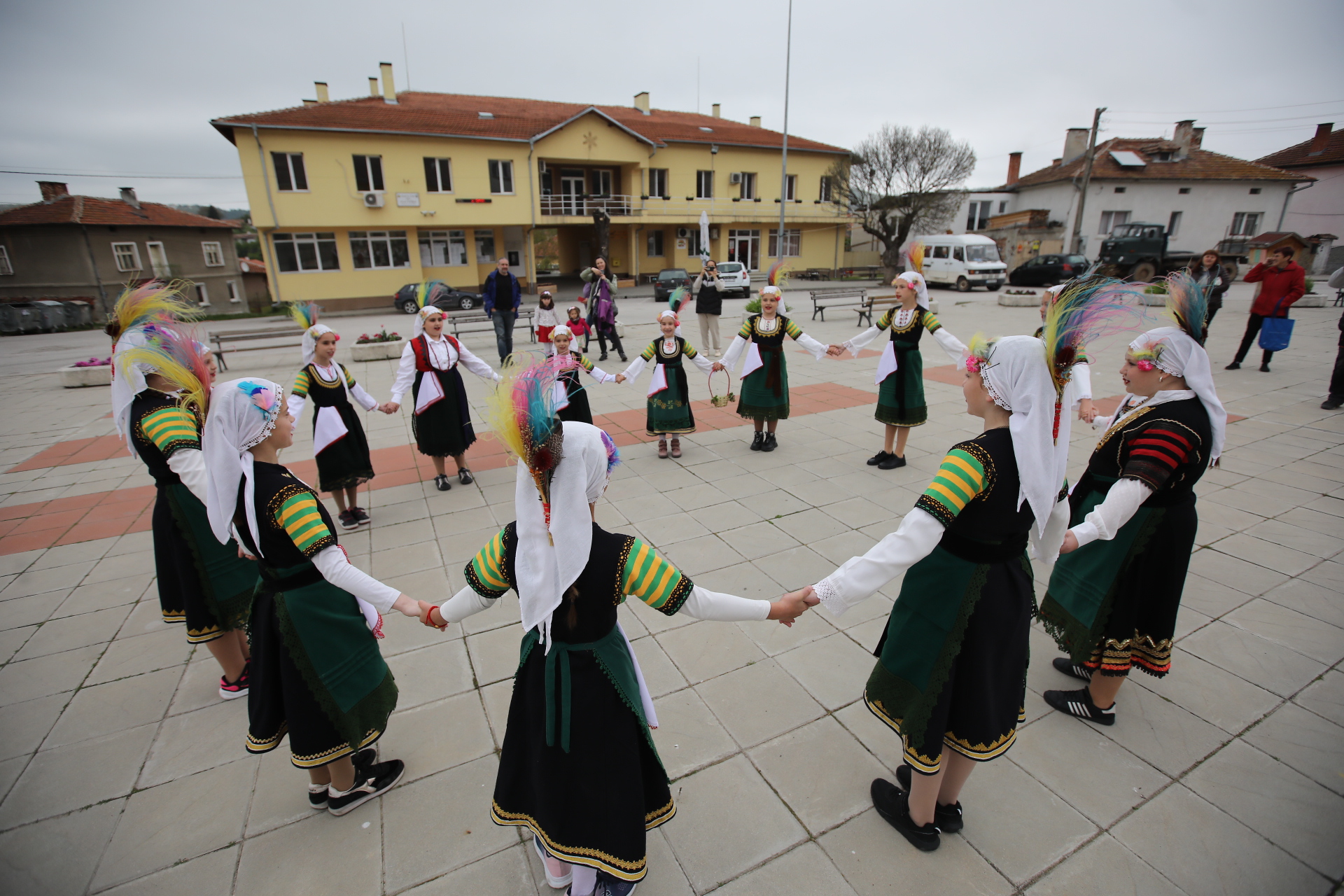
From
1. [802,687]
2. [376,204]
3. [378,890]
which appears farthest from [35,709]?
[376,204]

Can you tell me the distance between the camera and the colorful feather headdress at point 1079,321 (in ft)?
6.89

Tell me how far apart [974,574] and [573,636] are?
1.42 m

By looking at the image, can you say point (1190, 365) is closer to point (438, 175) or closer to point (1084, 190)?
point (438, 175)

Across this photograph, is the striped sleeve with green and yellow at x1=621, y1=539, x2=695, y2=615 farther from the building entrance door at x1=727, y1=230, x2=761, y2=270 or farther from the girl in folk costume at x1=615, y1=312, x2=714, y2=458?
the building entrance door at x1=727, y1=230, x2=761, y2=270

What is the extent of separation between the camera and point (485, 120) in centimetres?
2781

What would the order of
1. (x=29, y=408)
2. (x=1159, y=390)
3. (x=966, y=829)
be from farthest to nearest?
(x=29, y=408) → (x=1159, y=390) → (x=966, y=829)

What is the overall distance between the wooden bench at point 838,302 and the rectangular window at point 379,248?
1809 centimetres

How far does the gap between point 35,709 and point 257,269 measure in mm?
45072

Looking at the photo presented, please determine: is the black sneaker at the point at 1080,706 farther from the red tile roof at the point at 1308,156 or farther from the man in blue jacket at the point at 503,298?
the red tile roof at the point at 1308,156

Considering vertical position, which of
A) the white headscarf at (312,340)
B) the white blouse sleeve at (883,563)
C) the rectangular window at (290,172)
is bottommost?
the white blouse sleeve at (883,563)

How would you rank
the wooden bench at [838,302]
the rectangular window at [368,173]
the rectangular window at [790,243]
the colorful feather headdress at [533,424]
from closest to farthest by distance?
the colorful feather headdress at [533,424], the wooden bench at [838,302], the rectangular window at [368,173], the rectangular window at [790,243]

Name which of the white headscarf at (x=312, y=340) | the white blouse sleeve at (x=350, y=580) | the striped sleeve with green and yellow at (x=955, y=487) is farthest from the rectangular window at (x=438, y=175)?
the striped sleeve with green and yellow at (x=955, y=487)

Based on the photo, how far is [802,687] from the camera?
11.0 ft

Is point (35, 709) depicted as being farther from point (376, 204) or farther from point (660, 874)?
point (376, 204)
